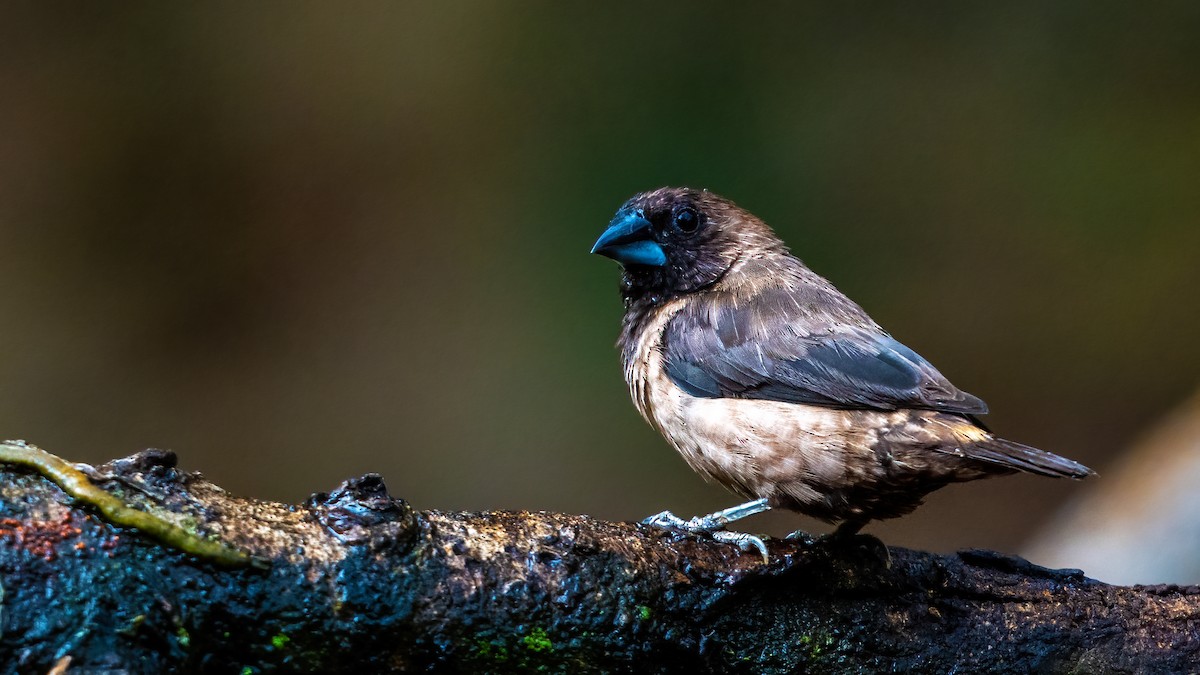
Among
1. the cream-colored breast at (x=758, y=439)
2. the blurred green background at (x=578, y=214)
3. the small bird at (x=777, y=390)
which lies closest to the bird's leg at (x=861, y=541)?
the small bird at (x=777, y=390)

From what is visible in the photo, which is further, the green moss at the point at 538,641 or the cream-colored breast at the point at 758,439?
the cream-colored breast at the point at 758,439

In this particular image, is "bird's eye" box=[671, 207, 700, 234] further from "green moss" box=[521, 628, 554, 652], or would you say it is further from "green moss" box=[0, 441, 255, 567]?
"green moss" box=[0, 441, 255, 567]

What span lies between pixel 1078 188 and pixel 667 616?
15.7 ft

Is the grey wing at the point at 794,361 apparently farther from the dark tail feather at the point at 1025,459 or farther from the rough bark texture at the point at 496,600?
the rough bark texture at the point at 496,600

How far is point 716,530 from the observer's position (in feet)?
9.58

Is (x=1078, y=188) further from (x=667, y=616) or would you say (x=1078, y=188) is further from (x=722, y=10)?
(x=667, y=616)

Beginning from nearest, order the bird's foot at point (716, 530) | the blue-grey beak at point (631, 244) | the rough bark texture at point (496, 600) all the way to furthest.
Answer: the rough bark texture at point (496, 600)
the bird's foot at point (716, 530)
the blue-grey beak at point (631, 244)

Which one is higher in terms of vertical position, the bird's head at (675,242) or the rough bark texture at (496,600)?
the bird's head at (675,242)

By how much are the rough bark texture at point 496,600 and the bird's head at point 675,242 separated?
138 cm

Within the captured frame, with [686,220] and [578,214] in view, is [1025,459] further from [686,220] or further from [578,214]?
[578,214]

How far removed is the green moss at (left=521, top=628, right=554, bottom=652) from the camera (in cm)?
227

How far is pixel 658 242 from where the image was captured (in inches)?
155

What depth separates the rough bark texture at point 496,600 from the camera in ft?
6.21

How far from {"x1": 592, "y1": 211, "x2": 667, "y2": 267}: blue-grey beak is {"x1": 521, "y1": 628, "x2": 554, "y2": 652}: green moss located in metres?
1.81
